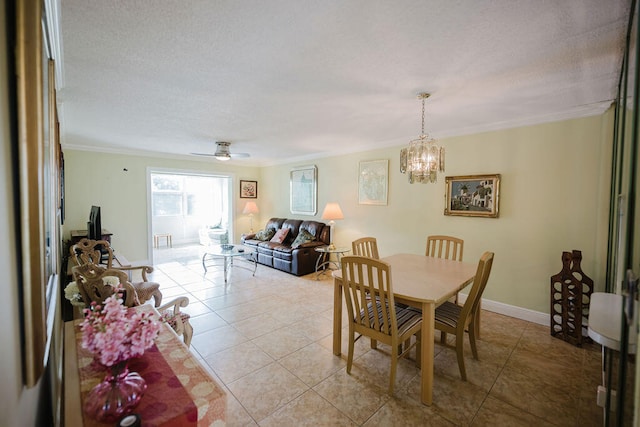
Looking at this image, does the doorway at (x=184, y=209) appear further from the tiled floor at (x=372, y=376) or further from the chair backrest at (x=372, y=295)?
the chair backrest at (x=372, y=295)

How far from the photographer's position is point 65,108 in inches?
123

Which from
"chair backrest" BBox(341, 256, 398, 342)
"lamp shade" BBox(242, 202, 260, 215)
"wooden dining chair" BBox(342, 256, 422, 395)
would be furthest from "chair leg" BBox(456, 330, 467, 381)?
"lamp shade" BBox(242, 202, 260, 215)

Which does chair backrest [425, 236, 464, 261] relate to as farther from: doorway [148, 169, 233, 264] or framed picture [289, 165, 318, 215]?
doorway [148, 169, 233, 264]

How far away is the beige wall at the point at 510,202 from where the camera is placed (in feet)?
9.80

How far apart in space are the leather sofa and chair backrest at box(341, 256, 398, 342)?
2.90m

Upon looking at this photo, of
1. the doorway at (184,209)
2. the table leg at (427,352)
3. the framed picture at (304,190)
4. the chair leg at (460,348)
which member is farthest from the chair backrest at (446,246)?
the doorway at (184,209)

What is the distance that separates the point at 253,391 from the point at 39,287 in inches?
71.6

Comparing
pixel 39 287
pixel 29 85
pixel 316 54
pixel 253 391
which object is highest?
pixel 316 54

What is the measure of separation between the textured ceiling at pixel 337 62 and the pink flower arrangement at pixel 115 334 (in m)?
1.51

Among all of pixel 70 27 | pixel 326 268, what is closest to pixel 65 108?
pixel 70 27

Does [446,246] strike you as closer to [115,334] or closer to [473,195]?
[473,195]

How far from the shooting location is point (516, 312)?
11.4 ft

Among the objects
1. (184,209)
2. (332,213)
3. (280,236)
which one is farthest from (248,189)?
(332,213)

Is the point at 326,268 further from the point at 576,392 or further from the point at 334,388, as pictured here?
the point at 576,392
